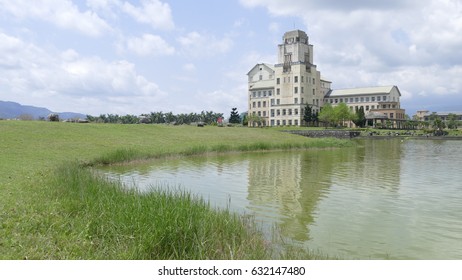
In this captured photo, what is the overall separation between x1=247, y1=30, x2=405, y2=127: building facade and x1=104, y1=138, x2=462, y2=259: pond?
3787 inches

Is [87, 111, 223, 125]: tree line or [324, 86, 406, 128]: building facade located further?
[324, 86, 406, 128]: building facade

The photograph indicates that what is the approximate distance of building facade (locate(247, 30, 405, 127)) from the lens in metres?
122

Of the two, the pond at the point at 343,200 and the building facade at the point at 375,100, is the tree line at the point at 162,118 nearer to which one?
the building facade at the point at 375,100

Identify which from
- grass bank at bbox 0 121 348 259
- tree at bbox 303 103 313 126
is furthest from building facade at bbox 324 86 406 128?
grass bank at bbox 0 121 348 259

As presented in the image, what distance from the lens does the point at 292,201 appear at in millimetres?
15109

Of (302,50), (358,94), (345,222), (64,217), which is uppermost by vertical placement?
(302,50)

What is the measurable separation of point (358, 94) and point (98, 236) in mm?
140332

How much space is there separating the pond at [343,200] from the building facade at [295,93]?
3787 inches

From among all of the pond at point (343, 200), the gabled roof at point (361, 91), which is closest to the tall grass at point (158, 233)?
the pond at point (343, 200)

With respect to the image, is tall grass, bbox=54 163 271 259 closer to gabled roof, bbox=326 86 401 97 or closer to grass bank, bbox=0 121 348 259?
grass bank, bbox=0 121 348 259

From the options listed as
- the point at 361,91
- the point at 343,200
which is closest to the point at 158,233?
the point at 343,200

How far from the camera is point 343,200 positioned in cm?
1524
